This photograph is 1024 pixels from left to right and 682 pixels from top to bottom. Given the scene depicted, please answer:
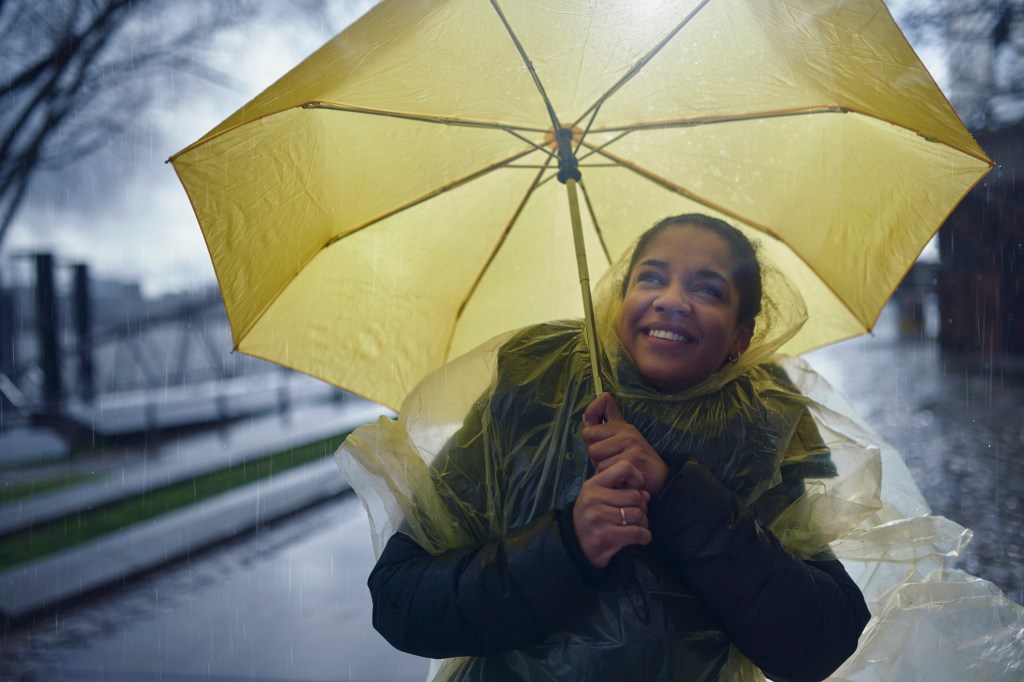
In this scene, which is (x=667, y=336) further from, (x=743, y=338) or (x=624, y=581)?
(x=624, y=581)

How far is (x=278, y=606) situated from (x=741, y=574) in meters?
4.85

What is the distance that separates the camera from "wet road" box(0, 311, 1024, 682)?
4859 mm

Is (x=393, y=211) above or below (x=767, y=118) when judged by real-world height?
below

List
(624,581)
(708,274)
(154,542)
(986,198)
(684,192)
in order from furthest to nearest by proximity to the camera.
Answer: (986,198) → (154,542) → (684,192) → (708,274) → (624,581)

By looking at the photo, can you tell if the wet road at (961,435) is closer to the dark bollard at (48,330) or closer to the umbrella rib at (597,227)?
the umbrella rib at (597,227)

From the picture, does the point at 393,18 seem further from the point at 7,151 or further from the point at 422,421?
the point at 7,151

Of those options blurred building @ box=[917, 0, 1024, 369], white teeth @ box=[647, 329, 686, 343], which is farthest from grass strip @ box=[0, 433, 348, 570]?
blurred building @ box=[917, 0, 1024, 369]

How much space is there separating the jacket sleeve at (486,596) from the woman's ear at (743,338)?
682 mm

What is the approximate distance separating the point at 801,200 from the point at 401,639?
153 cm

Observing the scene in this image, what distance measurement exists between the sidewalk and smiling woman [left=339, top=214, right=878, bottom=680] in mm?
4911

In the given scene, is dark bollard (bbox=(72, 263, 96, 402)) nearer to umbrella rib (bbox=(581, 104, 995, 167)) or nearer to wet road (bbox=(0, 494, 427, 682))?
wet road (bbox=(0, 494, 427, 682))

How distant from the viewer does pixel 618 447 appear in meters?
1.61

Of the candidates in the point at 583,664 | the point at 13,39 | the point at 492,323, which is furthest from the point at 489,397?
the point at 13,39

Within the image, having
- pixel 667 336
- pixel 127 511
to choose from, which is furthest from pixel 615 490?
pixel 127 511
